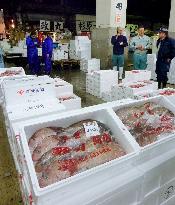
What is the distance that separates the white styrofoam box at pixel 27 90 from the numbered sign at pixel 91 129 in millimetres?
1818

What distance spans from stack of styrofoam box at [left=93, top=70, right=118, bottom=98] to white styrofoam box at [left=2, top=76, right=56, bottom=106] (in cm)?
329

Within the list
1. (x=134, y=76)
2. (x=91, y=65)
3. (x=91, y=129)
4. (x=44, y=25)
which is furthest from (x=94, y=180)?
(x=44, y=25)

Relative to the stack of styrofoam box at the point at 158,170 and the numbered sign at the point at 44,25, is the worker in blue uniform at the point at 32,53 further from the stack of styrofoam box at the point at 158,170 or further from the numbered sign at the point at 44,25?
the numbered sign at the point at 44,25

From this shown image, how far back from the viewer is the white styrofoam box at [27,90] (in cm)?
388

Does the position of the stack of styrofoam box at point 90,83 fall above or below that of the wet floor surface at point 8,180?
above

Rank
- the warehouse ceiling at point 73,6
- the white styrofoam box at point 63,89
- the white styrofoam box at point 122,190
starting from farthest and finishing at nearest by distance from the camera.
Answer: the warehouse ceiling at point 73,6, the white styrofoam box at point 63,89, the white styrofoam box at point 122,190

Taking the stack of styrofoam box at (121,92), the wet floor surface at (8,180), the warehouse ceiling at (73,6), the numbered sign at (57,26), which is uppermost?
the warehouse ceiling at (73,6)

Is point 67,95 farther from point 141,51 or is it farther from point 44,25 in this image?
point 44,25

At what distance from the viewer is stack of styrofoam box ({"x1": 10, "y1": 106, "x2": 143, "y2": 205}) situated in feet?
5.95

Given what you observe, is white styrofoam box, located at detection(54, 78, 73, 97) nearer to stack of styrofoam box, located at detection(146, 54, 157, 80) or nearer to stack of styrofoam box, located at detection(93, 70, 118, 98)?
stack of styrofoam box, located at detection(93, 70, 118, 98)

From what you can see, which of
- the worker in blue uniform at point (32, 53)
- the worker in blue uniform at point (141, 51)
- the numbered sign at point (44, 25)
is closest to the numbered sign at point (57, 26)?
the numbered sign at point (44, 25)

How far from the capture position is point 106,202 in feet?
6.56

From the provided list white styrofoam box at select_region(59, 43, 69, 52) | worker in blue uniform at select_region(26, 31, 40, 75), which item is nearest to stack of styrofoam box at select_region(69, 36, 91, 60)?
white styrofoam box at select_region(59, 43, 69, 52)

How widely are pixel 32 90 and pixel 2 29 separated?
1615 centimetres
